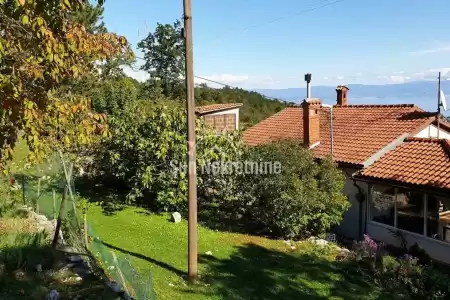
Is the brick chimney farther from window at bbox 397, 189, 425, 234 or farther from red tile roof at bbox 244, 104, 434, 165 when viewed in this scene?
window at bbox 397, 189, 425, 234

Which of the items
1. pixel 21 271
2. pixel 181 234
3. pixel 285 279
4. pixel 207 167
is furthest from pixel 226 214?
pixel 21 271

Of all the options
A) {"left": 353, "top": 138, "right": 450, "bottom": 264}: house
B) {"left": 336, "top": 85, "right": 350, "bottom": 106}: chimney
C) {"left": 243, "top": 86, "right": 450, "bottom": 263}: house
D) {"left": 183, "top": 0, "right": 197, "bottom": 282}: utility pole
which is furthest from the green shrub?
{"left": 336, "top": 85, "right": 350, "bottom": 106}: chimney

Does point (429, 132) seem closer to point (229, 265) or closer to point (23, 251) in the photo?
point (229, 265)

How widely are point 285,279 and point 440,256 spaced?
18.7ft

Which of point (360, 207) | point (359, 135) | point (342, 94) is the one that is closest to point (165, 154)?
point (360, 207)

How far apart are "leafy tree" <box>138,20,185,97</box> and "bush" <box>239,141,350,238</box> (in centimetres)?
3373

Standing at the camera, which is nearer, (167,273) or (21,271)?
(21,271)

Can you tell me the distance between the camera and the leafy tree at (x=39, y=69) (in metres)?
4.45

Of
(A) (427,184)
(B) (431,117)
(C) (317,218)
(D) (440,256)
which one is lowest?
(D) (440,256)

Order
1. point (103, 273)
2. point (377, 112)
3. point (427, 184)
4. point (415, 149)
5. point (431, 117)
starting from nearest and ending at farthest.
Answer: point (103, 273) < point (427, 184) < point (415, 149) < point (431, 117) < point (377, 112)

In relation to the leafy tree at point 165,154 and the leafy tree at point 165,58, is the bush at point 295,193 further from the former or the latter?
the leafy tree at point 165,58

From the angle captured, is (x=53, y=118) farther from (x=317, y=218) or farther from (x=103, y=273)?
(x=317, y=218)

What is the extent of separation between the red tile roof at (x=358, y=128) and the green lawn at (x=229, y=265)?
4943mm

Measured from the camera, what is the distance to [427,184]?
1333 centimetres
